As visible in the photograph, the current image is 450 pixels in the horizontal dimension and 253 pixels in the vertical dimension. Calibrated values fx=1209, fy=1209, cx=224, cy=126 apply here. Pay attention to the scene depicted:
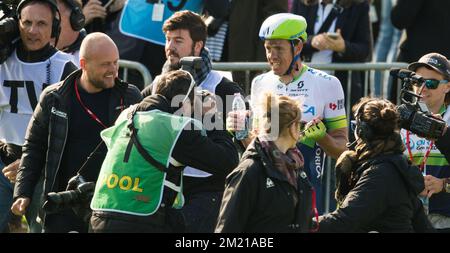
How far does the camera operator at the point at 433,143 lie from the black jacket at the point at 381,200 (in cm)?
125

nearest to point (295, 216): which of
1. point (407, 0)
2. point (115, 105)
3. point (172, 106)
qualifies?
point (172, 106)

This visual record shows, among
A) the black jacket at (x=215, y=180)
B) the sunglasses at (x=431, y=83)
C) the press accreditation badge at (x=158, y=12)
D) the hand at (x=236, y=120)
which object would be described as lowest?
the black jacket at (x=215, y=180)

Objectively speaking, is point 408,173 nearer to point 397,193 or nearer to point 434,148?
point 397,193

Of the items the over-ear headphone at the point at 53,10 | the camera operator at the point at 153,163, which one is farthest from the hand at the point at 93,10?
the camera operator at the point at 153,163

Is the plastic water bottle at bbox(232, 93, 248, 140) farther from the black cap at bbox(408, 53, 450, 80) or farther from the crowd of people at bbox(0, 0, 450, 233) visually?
the black cap at bbox(408, 53, 450, 80)

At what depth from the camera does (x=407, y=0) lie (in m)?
11.1

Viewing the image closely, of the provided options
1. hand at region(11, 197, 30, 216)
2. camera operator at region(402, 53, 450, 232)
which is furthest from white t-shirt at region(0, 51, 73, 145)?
camera operator at region(402, 53, 450, 232)

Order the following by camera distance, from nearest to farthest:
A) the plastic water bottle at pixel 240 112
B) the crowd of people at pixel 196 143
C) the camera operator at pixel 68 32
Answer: the crowd of people at pixel 196 143
the plastic water bottle at pixel 240 112
the camera operator at pixel 68 32

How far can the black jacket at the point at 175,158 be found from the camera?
24.3 feet

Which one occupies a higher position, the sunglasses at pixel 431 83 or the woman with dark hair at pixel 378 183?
the sunglasses at pixel 431 83

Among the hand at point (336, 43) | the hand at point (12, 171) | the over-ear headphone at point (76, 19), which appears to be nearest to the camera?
the hand at point (12, 171)

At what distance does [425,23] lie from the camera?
11227mm

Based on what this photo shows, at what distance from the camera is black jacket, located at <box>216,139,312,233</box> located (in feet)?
23.1

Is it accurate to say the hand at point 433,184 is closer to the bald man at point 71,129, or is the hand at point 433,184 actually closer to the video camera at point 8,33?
the bald man at point 71,129
